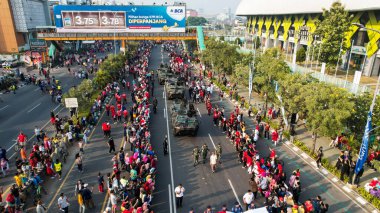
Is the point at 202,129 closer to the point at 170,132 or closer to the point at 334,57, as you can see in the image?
the point at 170,132

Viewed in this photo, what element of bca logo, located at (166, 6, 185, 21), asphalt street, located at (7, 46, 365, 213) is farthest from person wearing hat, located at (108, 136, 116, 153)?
bca logo, located at (166, 6, 185, 21)

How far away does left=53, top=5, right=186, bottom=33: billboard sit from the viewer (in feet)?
170

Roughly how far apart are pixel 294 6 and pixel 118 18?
3543 centimetres

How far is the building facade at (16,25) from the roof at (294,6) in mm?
56350

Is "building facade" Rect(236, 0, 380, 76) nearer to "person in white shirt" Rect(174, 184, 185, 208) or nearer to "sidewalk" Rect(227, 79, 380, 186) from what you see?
"sidewalk" Rect(227, 79, 380, 186)

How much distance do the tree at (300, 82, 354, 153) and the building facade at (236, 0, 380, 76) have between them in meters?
20.5

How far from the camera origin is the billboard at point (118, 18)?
51.9 metres

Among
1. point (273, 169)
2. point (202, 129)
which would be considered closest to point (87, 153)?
point (202, 129)

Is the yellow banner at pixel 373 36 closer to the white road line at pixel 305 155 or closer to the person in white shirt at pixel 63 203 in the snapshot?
the white road line at pixel 305 155

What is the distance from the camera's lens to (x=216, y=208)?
1440 centimetres

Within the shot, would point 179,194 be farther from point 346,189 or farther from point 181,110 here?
point 181,110

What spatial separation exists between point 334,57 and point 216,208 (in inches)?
1199

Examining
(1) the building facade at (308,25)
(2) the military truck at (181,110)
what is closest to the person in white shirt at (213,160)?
(2) the military truck at (181,110)

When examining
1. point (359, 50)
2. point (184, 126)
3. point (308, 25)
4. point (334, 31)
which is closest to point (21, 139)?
point (184, 126)
